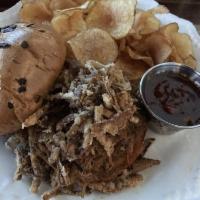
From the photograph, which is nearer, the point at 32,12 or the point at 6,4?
the point at 32,12

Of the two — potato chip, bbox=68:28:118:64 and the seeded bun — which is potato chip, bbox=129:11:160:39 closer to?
potato chip, bbox=68:28:118:64

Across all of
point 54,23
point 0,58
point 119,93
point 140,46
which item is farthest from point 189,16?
point 0,58

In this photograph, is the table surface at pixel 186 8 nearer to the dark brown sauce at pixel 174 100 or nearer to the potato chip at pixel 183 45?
the potato chip at pixel 183 45

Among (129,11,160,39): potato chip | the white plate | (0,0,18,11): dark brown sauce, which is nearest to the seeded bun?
the white plate

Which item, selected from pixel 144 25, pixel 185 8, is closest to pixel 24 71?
pixel 144 25

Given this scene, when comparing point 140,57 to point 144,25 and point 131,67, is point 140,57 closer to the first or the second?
point 131,67

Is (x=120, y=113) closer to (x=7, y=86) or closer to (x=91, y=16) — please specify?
(x=7, y=86)
